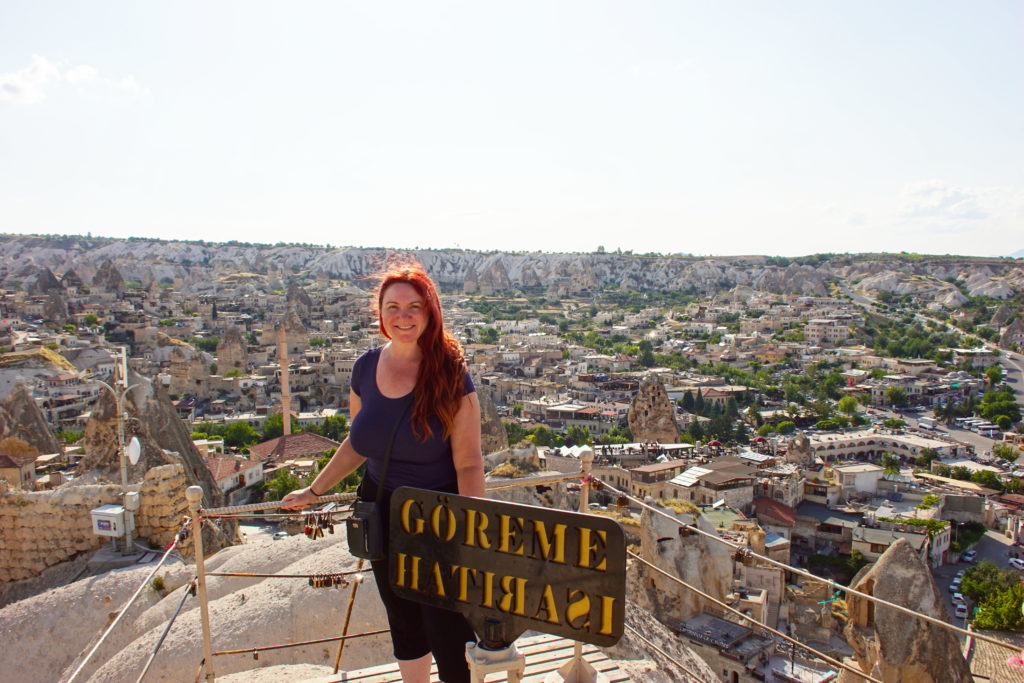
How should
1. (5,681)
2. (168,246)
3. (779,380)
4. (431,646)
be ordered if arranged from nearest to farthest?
(431,646)
(5,681)
(779,380)
(168,246)

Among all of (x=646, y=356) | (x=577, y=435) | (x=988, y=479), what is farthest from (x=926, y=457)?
(x=646, y=356)

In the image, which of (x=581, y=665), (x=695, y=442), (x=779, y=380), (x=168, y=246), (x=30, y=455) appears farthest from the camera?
(x=168, y=246)

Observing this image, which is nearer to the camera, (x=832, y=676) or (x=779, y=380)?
(x=832, y=676)

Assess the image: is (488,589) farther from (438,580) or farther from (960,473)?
(960,473)

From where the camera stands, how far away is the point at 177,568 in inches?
185

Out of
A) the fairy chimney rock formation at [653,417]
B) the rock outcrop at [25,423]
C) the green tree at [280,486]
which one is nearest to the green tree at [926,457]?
the fairy chimney rock formation at [653,417]

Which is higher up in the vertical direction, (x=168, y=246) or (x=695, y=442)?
(x=168, y=246)

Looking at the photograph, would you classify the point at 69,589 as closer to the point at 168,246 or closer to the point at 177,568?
the point at 177,568

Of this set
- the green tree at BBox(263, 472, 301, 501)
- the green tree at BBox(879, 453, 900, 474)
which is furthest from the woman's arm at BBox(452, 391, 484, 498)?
the green tree at BBox(879, 453, 900, 474)

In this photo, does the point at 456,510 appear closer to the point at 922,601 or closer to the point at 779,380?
the point at 922,601

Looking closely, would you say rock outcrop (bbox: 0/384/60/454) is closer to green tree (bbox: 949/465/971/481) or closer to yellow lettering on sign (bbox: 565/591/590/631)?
yellow lettering on sign (bbox: 565/591/590/631)

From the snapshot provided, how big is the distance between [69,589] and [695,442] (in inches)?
898

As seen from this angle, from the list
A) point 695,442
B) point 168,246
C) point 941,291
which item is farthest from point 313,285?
point 941,291

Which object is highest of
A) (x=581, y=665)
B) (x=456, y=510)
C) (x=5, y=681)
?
(x=456, y=510)
